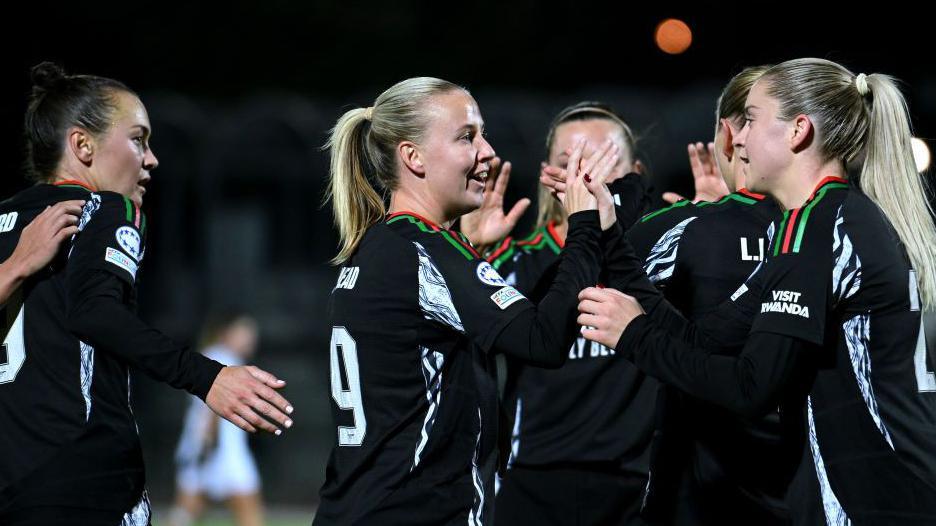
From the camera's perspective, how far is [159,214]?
1655 cm

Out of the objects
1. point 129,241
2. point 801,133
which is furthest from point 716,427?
point 129,241

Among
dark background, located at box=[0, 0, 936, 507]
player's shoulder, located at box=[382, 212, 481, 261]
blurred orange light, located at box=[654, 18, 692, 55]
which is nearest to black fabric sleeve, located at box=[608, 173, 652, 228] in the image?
player's shoulder, located at box=[382, 212, 481, 261]

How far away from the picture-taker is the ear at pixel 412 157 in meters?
3.71

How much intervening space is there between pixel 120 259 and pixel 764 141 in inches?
79.7

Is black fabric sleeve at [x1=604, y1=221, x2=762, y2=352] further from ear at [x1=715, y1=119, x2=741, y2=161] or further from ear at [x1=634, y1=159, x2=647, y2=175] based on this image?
ear at [x1=634, y1=159, x2=647, y2=175]

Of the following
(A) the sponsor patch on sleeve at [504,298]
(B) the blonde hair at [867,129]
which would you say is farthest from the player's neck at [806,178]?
(A) the sponsor patch on sleeve at [504,298]

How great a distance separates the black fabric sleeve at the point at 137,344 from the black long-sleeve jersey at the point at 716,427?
5.13ft

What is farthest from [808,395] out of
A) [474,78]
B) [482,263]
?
[474,78]

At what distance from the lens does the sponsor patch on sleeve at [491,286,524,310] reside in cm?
335

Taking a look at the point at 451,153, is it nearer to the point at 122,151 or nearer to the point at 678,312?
the point at 678,312

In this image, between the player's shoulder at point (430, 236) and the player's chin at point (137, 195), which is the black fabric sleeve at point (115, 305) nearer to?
the player's chin at point (137, 195)

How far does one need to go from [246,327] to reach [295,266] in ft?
18.1

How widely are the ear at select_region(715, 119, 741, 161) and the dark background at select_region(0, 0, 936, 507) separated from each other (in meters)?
6.54

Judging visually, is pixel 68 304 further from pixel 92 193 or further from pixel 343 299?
pixel 343 299
